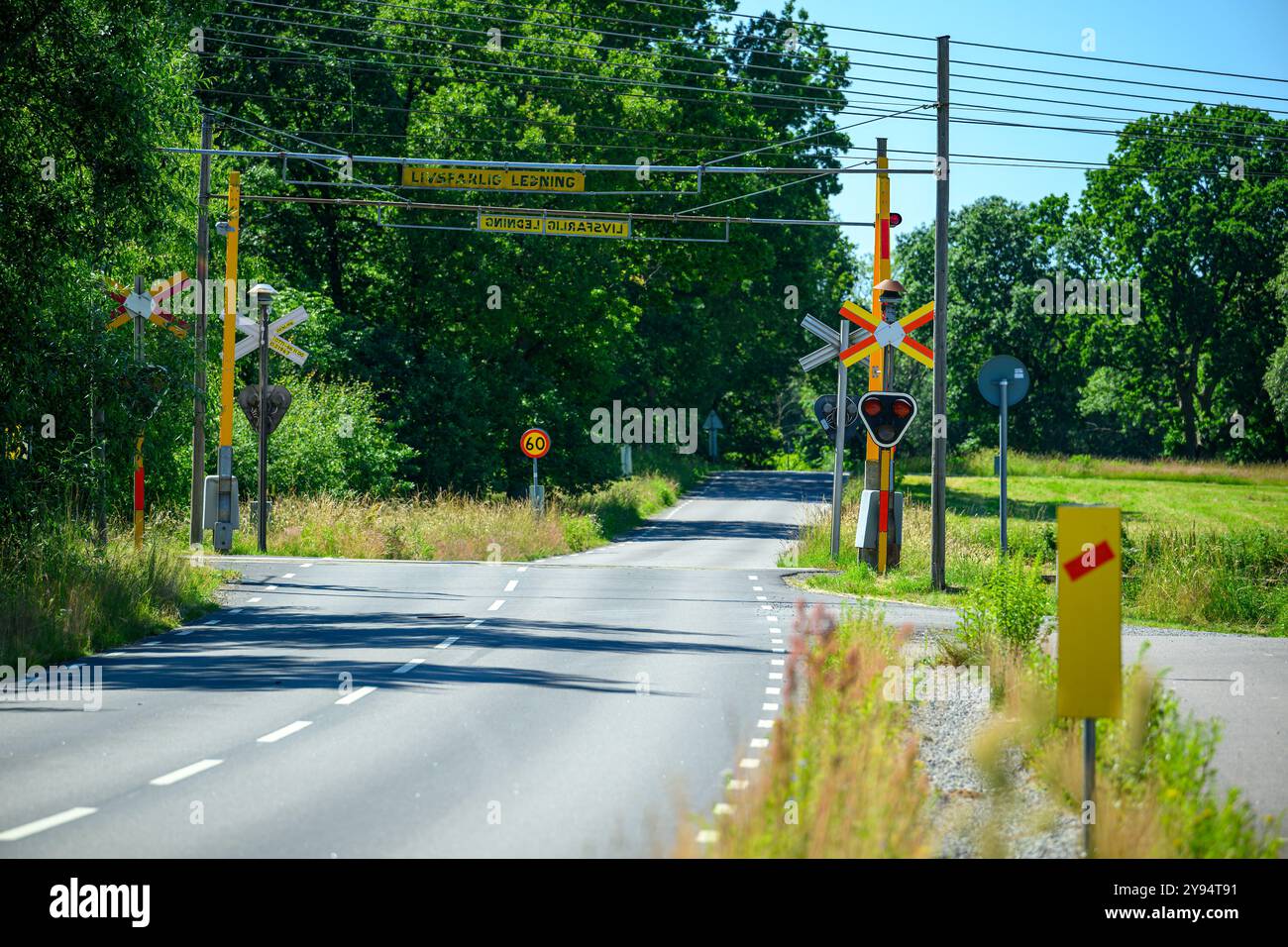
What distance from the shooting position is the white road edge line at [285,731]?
1082 cm

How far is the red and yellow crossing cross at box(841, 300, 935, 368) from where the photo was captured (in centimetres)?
2380

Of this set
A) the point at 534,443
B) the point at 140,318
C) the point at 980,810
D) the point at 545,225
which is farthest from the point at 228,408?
the point at 980,810

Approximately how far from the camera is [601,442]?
1970 inches

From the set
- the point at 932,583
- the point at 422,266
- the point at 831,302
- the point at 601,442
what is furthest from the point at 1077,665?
the point at 831,302

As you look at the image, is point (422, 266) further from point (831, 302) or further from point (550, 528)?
point (831, 302)

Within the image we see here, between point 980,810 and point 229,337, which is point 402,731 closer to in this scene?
point 980,810

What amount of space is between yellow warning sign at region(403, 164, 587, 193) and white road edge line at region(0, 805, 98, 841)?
18.5 m

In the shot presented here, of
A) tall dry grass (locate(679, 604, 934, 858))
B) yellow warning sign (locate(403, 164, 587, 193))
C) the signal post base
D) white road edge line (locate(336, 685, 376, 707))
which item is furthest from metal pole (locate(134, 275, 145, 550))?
tall dry grass (locate(679, 604, 934, 858))

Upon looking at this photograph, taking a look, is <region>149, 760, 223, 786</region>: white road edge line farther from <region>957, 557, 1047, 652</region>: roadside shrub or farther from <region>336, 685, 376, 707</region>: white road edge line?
<region>957, 557, 1047, 652</region>: roadside shrub

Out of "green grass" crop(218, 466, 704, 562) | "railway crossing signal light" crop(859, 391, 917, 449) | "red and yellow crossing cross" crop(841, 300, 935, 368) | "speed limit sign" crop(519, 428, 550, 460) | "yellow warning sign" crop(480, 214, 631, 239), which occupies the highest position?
"yellow warning sign" crop(480, 214, 631, 239)

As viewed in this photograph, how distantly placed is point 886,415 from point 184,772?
14245mm

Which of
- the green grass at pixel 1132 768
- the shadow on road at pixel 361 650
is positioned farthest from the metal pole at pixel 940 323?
the green grass at pixel 1132 768

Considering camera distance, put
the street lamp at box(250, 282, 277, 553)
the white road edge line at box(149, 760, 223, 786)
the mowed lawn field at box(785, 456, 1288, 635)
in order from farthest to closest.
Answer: the street lamp at box(250, 282, 277, 553) < the mowed lawn field at box(785, 456, 1288, 635) < the white road edge line at box(149, 760, 223, 786)

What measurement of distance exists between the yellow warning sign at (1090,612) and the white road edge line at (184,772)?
5233 millimetres
